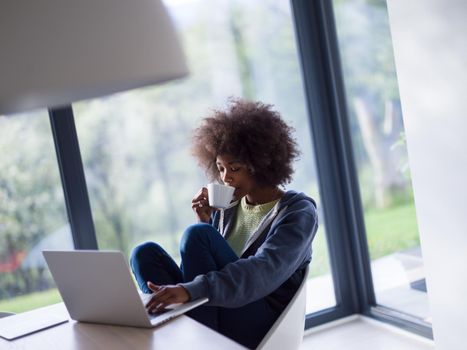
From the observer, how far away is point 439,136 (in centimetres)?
236

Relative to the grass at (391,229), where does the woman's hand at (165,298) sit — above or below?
above

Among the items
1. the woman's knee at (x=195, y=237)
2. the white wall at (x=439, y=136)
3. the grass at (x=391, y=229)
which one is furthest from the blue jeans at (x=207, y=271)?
the grass at (x=391, y=229)

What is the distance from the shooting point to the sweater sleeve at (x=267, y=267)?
1.67m

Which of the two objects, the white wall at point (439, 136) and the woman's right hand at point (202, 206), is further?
the woman's right hand at point (202, 206)

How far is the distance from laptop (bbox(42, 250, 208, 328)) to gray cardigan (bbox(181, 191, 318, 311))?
3.6 inches

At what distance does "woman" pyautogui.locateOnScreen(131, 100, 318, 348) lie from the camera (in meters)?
Result: 1.74

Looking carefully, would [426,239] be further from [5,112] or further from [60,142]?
[5,112]

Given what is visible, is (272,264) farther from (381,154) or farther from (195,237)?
(381,154)

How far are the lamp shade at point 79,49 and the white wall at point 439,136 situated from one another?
5.90 feet

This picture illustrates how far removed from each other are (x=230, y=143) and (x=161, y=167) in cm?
94

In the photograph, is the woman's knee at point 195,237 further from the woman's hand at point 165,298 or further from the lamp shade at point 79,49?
the lamp shade at point 79,49

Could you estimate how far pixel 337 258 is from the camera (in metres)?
3.42

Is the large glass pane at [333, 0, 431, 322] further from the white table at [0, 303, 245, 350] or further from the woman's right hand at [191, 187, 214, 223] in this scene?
the white table at [0, 303, 245, 350]

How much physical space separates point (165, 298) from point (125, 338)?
167 mm
